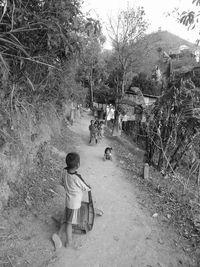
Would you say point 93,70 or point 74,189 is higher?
point 93,70

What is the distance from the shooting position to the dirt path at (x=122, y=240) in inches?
99.7

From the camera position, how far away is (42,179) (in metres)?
4.10

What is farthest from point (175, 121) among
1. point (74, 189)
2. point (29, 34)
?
point (29, 34)

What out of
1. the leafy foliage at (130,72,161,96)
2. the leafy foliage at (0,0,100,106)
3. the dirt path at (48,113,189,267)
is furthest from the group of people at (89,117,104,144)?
the leafy foliage at (130,72,161,96)

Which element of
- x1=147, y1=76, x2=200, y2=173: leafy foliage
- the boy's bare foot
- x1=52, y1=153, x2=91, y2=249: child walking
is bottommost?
the boy's bare foot

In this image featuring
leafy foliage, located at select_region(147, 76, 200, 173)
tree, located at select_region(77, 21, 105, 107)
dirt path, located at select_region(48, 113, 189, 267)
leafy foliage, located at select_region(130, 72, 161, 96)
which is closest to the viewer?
dirt path, located at select_region(48, 113, 189, 267)

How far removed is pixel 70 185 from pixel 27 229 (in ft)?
3.52

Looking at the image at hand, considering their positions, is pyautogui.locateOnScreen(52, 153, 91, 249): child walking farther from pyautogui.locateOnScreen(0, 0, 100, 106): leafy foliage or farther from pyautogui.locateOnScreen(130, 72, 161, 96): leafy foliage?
pyautogui.locateOnScreen(130, 72, 161, 96): leafy foliage

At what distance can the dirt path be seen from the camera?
8.30 ft

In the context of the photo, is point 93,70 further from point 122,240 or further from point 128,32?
point 122,240

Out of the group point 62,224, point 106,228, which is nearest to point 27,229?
point 62,224

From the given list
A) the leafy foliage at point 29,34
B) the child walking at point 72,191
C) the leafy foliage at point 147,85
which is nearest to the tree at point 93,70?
the leafy foliage at point 147,85

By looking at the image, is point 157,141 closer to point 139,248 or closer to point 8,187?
point 139,248

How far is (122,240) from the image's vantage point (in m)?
2.93
